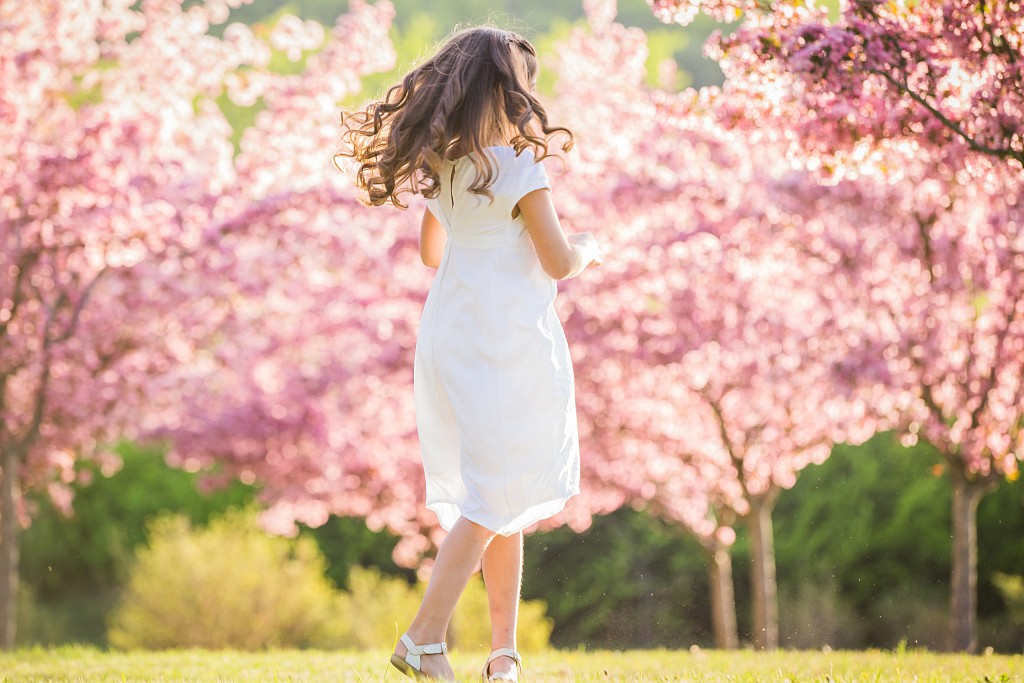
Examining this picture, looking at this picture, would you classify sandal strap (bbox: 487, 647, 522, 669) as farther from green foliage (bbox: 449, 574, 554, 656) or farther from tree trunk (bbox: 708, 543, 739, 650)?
green foliage (bbox: 449, 574, 554, 656)

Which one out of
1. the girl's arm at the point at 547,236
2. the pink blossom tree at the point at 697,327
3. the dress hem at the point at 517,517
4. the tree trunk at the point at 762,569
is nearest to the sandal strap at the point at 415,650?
the dress hem at the point at 517,517

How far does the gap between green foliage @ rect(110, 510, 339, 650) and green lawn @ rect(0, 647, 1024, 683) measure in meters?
5.17

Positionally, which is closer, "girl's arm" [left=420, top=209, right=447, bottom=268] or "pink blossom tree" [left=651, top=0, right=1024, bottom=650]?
"girl's arm" [left=420, top=209, right=447, bottom=268]

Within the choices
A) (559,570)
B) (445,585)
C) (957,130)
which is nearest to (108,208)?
(445,585)

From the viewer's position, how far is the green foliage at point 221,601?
10.4m

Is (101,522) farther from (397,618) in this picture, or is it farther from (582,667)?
(582,667)

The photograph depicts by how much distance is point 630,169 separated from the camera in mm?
8328

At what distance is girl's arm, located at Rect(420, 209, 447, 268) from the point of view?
343 centimetres

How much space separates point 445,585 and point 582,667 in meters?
1.47

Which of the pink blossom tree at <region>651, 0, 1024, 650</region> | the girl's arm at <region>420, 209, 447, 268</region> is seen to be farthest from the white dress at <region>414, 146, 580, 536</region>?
the pink blossom tree at <region>651, 0, 1024, 650</region>

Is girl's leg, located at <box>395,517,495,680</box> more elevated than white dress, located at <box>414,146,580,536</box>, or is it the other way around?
white dress, located at <box>414,146,580,536</box>

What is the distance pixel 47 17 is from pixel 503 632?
252 inches

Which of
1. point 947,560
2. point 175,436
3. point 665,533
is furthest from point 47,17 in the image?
point 947,560

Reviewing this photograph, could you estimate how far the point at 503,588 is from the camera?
3121mm
